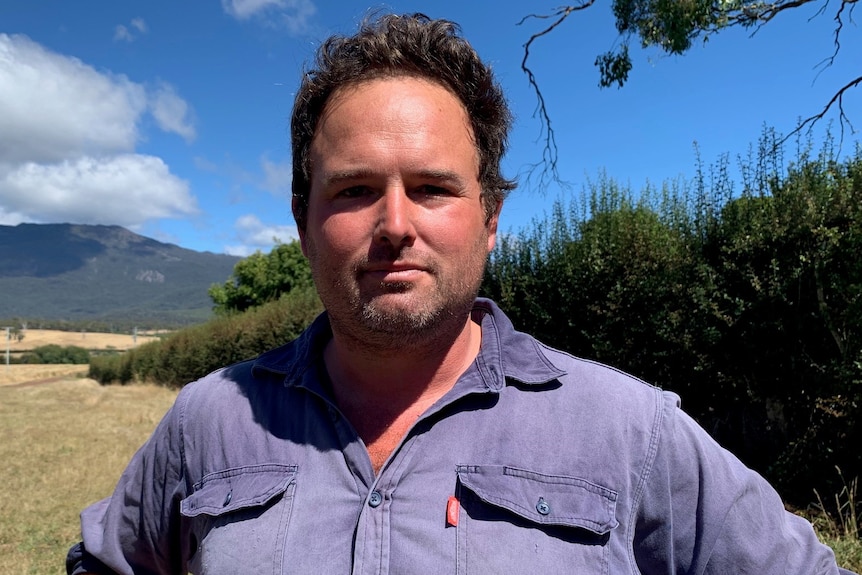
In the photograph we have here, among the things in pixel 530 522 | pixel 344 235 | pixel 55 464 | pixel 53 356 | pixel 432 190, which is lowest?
pixel 53 356

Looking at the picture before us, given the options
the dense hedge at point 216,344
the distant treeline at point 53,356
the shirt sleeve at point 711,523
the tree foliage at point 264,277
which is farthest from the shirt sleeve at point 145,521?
the distant treeline at point 53,356

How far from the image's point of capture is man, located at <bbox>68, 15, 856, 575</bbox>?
3.92ft

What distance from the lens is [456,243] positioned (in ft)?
4.45

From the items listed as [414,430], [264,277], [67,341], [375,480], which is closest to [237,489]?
[375,480]

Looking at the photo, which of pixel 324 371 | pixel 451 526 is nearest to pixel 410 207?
pixel 324 371

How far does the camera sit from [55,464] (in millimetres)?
9055

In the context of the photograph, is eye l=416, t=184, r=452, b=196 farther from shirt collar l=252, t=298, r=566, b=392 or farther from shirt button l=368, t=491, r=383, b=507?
shirt button l=368, t=491, r=383, b=507

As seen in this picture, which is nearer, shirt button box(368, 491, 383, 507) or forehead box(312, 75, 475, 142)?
shirt button box(368, 491, 383, 507)

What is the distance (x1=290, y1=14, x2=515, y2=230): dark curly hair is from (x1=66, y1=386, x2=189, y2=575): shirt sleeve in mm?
710

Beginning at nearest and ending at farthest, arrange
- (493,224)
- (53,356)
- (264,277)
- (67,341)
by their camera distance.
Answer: (493,224)
(264,277)
(53,356)
(67,341)

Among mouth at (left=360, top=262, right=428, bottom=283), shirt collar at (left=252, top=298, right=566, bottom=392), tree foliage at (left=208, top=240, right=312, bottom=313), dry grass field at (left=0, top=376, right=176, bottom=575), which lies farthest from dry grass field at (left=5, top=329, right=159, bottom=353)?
mouth at (left=360, top=262, right=428, bottom=283)

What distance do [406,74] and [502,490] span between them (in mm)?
1036

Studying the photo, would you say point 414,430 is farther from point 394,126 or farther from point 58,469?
point 58,469

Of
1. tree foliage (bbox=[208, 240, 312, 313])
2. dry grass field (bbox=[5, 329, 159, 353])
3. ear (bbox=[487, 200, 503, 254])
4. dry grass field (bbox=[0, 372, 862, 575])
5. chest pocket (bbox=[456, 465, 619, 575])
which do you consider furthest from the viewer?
dry grass field (bbox=[5, 329, 159, 353])
